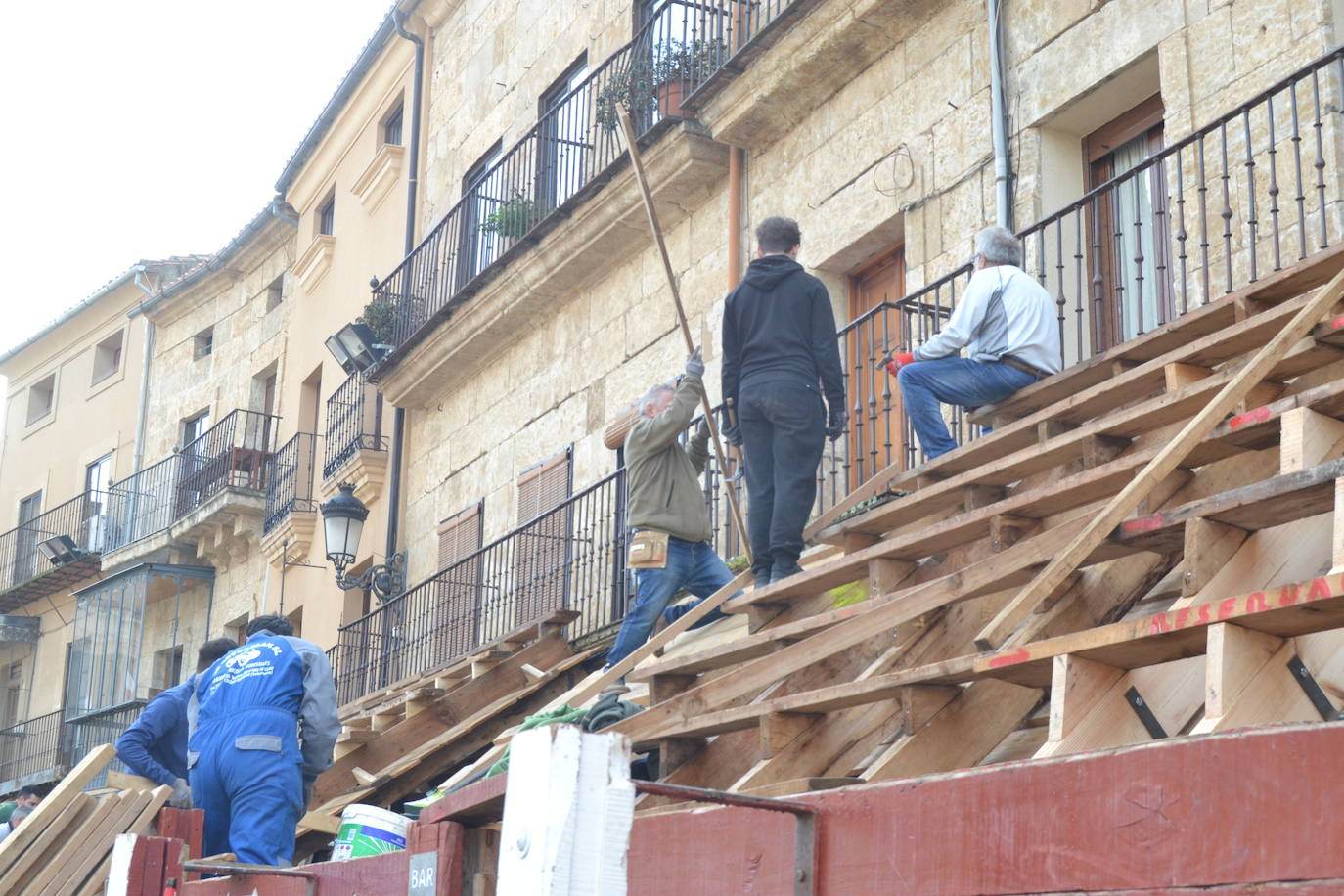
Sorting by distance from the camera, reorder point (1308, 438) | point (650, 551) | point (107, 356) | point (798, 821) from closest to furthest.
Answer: point (798, 821)
point (1308, 438)
point (650, 551)
point (107, 356)

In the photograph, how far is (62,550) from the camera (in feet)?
91.7

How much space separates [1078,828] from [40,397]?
32.8 metres

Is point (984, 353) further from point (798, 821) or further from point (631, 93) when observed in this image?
point (631, 93)

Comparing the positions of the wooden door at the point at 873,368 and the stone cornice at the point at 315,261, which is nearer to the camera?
the wooden door at the point at 873,368

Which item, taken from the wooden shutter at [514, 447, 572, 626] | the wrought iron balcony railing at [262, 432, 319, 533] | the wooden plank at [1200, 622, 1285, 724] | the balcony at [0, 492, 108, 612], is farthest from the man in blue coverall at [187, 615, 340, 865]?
the balcony at [0, 492, 108, 612]

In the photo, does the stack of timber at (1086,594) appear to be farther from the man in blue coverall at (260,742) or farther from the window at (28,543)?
the window at (28,543)

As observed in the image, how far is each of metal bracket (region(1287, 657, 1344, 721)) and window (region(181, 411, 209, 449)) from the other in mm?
23761

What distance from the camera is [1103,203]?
984 cm

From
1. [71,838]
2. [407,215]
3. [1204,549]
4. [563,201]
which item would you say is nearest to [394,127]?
[407,215]

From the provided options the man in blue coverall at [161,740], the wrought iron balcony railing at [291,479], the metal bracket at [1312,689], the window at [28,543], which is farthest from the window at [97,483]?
the metal bracket at [1312,689]

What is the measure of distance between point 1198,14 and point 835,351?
9.34 ft

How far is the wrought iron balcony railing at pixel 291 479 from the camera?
20734mm

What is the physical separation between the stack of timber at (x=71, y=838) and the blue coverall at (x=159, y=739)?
61 cm

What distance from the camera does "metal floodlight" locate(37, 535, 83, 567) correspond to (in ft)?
90.8
